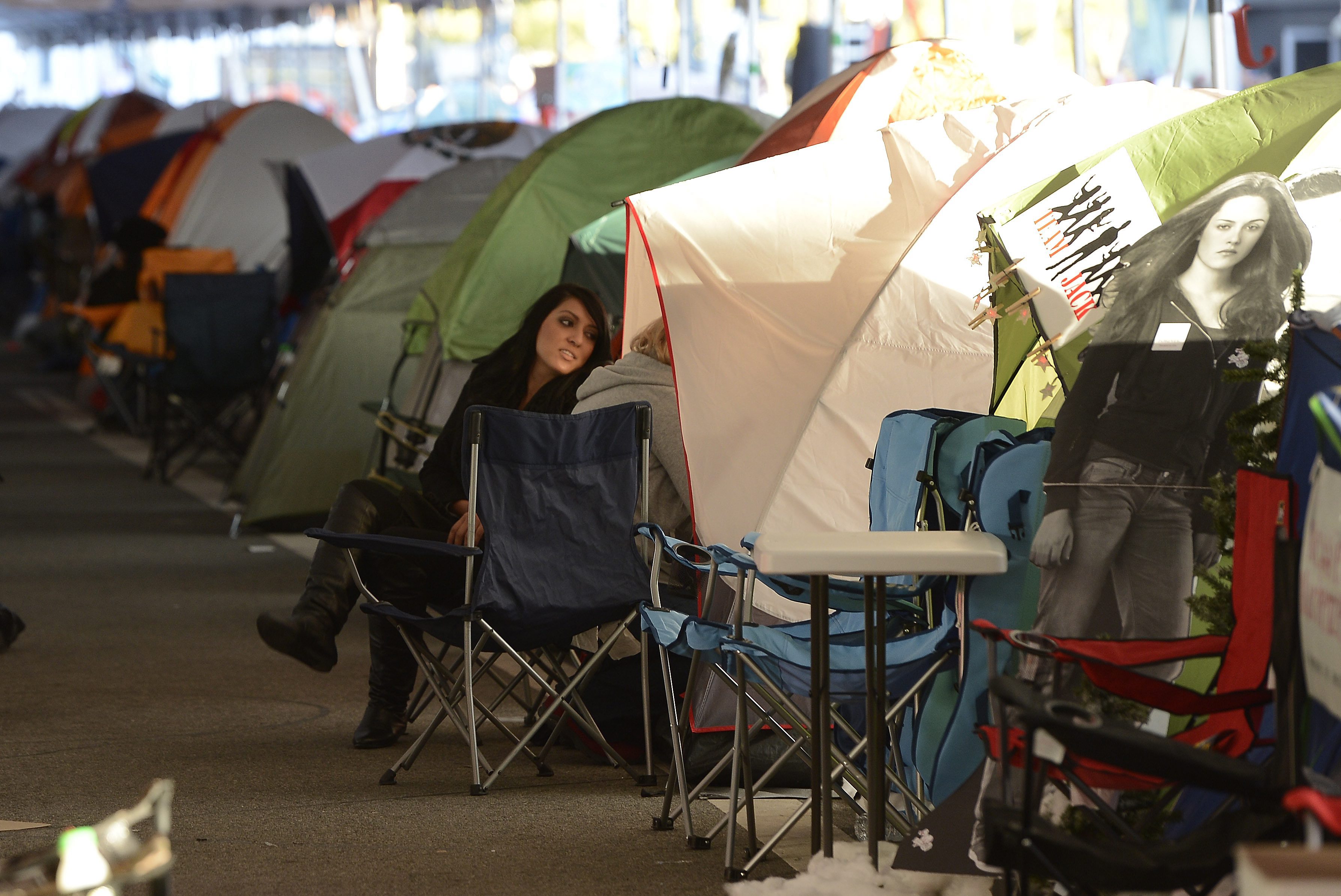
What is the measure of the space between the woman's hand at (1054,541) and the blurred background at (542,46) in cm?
506

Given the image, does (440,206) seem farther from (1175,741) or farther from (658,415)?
(1175,741)

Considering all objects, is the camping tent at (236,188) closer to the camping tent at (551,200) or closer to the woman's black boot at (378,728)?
the camping tent at (551,200)

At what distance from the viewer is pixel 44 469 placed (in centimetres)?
1002

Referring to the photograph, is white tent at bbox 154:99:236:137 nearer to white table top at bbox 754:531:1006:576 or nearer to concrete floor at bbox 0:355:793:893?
concrete floor at bbox 0:355:793:893

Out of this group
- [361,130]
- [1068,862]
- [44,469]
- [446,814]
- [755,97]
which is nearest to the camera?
[1068,862]

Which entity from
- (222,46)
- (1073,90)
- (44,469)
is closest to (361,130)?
(222,46)

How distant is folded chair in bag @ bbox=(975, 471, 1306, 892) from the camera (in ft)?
6.77

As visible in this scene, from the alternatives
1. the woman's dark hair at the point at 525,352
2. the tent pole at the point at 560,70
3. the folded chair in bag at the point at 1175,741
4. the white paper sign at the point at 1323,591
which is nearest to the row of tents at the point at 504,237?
the woman's dark hair at the point at 525,352

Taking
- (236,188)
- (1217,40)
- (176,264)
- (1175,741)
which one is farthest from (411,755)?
(236,188)

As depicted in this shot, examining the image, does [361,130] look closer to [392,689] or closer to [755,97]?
[755,97]

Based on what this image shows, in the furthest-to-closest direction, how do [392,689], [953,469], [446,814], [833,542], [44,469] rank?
[44,469] → [392,689] → [446,814] → [953,469] → [833,542]

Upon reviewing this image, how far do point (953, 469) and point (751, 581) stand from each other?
62 centimetres

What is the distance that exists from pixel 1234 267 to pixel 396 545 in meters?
1.84

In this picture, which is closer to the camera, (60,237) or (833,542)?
(833,542)
